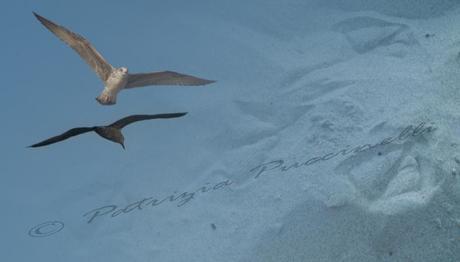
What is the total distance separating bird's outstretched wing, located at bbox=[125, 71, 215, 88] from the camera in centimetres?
149

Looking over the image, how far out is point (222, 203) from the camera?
90.0 inches

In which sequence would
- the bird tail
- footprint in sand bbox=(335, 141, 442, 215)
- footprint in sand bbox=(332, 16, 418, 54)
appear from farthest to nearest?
footprint in sand bbox=(332, 16, 418, 54) → footprint in sand bbox=(335, 141, 442, 215) → the bird tail

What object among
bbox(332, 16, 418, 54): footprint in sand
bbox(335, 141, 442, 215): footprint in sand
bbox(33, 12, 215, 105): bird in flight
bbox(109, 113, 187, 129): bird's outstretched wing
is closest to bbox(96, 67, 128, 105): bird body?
bbox(33, 12, 215, 105): bird in flight

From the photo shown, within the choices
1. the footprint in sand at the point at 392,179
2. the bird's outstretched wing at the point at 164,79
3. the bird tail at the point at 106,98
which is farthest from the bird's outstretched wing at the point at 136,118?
the footprint in sand at the point at 392,179

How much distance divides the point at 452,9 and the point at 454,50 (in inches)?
9.0

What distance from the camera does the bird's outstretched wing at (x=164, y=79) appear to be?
1493mm

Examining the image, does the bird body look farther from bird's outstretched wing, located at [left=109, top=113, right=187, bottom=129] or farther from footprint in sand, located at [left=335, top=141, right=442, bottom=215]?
footprint in sand, located at [left=335, top=141, right=442, bottom=215]

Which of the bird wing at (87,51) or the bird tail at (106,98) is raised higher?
the bird wing at (87,51)

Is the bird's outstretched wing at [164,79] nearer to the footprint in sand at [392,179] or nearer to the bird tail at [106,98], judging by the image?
the bird tail at [106,98]

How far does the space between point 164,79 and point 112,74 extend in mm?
161

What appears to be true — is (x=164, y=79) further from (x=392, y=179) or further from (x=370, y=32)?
(x=370, y=32)

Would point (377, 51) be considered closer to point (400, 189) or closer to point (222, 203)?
point (400, 189)

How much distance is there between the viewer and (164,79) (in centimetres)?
152

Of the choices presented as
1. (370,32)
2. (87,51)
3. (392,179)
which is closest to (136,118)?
(87,51)
